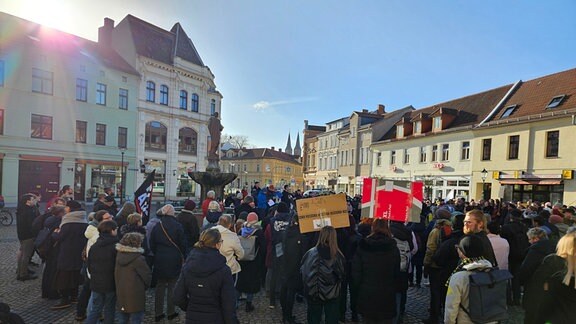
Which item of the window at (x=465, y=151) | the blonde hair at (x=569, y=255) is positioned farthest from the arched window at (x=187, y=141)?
the blonde hair at (x=569, y=255)

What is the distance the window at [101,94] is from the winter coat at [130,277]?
27902 mm

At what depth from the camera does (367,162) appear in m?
38.7

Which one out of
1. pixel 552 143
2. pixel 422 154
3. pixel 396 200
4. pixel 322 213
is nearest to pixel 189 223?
pixel 322 213

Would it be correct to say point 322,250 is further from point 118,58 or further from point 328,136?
point 328,136

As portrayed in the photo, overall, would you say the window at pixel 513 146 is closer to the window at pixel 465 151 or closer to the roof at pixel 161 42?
the window at pixel 465 151

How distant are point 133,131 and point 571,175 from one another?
32131 millimetres

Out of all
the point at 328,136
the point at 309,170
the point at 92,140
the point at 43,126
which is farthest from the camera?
the point at 309,170

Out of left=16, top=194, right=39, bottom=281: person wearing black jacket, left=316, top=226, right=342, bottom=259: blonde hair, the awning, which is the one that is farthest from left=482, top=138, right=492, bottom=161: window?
left=16, top=194, right=39, bottom=281: person wearing black jacket

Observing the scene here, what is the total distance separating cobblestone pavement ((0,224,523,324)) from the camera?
5559 mm

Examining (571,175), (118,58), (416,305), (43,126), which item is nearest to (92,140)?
(43,126)

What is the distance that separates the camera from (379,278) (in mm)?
4320

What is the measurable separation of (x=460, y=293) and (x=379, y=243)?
3.92 feet

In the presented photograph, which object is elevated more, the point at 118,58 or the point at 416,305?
the point at 118,58

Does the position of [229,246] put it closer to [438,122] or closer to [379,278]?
[379,278]
